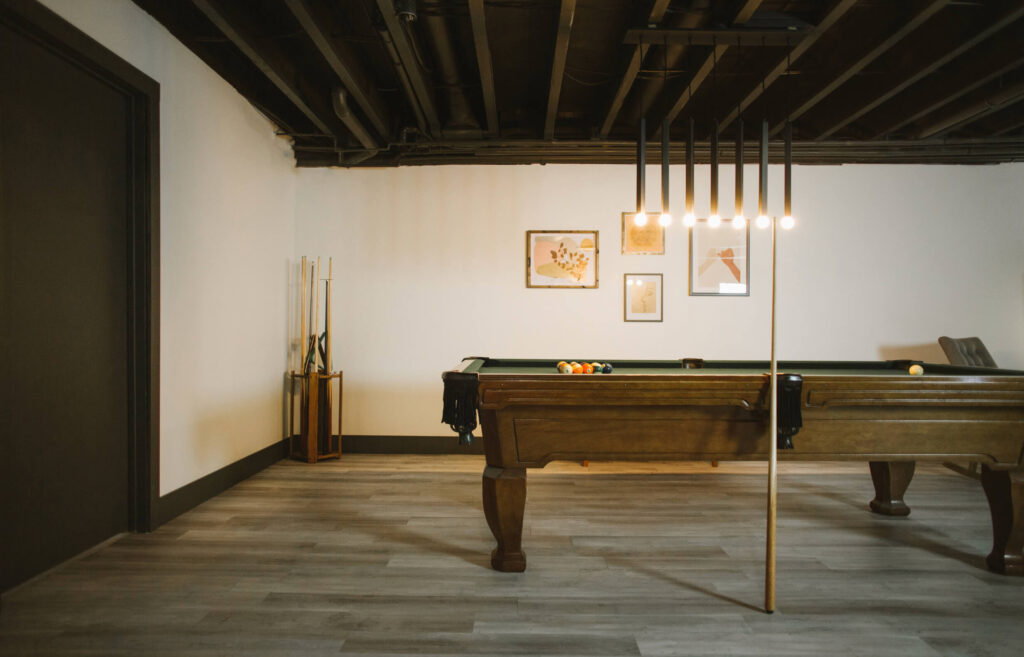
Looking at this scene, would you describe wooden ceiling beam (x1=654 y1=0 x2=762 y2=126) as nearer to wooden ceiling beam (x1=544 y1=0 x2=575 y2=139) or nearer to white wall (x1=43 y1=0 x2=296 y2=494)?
wooden ceiling beam (x1=544 y1=0 x2=575 y2=139)

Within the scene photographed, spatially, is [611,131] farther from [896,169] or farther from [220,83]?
[220,83]

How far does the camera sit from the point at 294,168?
203 inches

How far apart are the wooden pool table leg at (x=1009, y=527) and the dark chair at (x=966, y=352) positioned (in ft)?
7.03

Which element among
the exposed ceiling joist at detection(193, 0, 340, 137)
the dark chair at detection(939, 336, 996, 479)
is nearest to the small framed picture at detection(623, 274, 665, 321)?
the dark chair at detection(939, 336, 996, 479)

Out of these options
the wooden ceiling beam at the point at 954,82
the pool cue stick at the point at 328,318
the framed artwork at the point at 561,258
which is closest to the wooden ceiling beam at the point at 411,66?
the framed artwork at the point at 561,258

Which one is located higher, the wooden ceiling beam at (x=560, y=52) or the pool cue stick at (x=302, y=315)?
the wooden ceiling beam at (x=560, y=52)

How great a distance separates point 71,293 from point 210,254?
1129 millimetres

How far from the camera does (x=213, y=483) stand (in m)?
3.72

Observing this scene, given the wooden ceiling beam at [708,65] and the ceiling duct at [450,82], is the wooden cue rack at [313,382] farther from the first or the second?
the wooden ceiling beam at [708,65]

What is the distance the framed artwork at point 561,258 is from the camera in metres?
5.17

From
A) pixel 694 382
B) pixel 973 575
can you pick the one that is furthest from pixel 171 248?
pixel 973 575

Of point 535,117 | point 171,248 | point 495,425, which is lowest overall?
point 495,425

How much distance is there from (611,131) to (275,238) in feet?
9.99

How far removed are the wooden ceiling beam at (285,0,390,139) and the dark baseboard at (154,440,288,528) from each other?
272 centimetres
